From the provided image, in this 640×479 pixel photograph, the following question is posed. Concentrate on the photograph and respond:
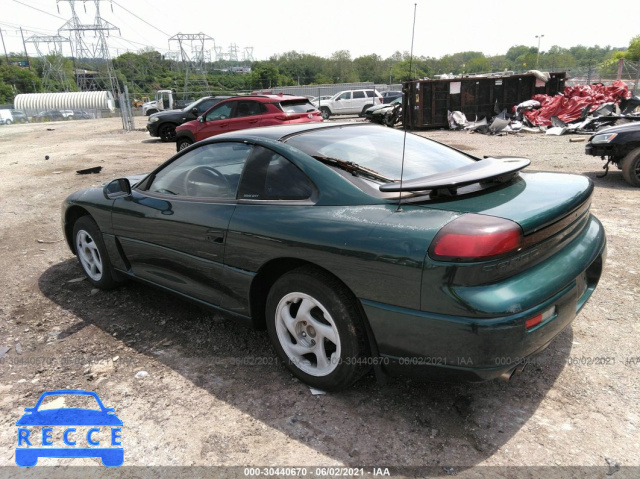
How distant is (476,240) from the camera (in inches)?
80.6

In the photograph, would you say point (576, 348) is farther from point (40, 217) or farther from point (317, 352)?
point (40, 217)

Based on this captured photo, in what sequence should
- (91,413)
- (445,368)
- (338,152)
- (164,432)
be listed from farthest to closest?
(338,152)
(91,413)
(164,432)
(445,368)

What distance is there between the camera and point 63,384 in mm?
2943

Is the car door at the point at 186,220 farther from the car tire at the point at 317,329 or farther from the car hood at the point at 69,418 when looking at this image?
the car hood at the point at 69,418

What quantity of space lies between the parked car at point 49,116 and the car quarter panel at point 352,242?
50000mm

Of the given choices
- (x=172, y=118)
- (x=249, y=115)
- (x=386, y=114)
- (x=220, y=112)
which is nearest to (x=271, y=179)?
(x=249, y=115)

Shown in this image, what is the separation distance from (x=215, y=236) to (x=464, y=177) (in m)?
1.59

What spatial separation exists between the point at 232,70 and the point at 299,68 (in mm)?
14518

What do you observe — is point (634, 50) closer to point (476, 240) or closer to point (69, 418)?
point (476, 240)

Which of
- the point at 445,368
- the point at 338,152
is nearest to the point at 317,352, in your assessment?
the point at 445,368

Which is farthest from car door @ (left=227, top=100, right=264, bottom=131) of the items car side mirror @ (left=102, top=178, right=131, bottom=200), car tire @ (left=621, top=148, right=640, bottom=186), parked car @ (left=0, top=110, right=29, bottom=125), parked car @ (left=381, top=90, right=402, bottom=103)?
parked car @ (left=0, top=110, right=29, bottom=125)

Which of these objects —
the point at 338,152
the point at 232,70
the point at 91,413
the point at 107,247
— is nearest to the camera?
the point at 91,413

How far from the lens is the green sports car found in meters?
2.09

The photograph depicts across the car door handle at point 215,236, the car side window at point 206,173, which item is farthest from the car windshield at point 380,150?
the car door handle at point 215,236
